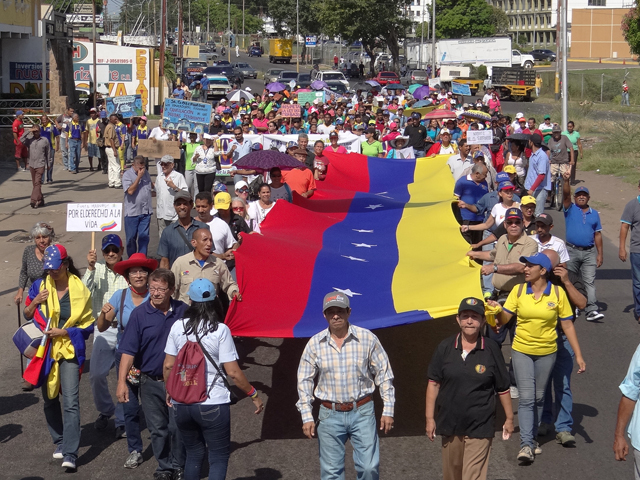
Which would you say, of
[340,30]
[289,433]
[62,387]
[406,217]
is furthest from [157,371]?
[340,30]

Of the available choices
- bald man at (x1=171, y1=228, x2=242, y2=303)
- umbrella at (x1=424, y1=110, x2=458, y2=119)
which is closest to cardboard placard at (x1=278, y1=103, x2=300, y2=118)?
umbrella at (x1=424, y1=110, x2=458, y2=119)

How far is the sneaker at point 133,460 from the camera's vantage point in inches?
277

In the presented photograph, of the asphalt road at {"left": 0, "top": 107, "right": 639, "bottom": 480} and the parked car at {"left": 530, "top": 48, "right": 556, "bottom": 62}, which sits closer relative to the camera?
the asphalt road at {"left": 0, "top": 107, "right": 639, "bottom": 480}

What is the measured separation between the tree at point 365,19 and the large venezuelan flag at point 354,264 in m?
61.2

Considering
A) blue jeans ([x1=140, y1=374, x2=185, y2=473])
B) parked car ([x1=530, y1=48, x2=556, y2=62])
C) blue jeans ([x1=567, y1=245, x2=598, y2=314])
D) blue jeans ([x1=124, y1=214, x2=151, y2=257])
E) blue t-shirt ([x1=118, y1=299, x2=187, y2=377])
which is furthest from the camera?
parked car ([x1=530, y1=48, x2=556, y2=62])

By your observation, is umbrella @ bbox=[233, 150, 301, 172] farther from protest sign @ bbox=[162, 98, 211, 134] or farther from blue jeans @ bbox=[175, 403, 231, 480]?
blue jeans @ bbox=[175, 403, 231, 480]

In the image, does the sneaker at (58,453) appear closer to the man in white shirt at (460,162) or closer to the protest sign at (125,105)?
the man in white shirt at (460,162)

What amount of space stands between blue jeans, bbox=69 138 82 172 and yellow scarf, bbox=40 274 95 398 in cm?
1926

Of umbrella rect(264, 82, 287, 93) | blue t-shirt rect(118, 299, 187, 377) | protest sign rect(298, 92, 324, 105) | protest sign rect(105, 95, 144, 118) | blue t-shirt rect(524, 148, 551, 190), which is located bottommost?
blue t-shirt rect(118, 299, 187, 377)

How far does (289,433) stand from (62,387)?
6.77ft

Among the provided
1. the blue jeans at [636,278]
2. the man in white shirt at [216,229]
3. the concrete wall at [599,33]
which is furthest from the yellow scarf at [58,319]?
the concrete wall at [599,33]

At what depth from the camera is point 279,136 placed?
68.6 feet

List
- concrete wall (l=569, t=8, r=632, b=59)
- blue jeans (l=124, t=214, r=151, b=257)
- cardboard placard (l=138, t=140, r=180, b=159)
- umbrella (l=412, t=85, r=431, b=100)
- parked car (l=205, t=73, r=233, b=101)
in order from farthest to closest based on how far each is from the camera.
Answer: concrete wall (l=569, t=8, r=632, b=59)
parked car (l=205, t=73, r=233, b=101)
umbrella (l=412, t=85, r=431, b=100)
cardboard placard (l=138, t=140, r=180, b=159)
blue jeans (l=124, t=214, r=151, b=257)

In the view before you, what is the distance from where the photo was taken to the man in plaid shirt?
5695 mm
